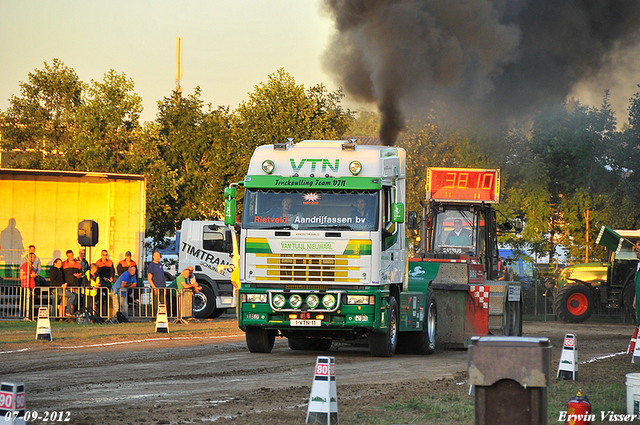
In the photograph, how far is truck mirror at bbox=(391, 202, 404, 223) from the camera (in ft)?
48.3

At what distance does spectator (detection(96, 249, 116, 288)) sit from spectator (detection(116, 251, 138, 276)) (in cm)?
43

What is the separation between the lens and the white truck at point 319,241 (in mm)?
14344

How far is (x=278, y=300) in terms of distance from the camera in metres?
14.5

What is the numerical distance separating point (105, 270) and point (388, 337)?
36.2 ft

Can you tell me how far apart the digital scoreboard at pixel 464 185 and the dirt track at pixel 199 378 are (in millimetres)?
4988

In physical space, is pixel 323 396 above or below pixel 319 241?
below

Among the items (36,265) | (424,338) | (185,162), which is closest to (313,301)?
(424,338)

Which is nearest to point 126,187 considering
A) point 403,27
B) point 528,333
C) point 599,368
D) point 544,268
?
point 403,27

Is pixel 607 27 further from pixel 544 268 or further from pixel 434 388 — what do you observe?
pixel 544 268

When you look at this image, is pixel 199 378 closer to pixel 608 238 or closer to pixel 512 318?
pixel 512 318

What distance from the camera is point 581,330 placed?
25062mm

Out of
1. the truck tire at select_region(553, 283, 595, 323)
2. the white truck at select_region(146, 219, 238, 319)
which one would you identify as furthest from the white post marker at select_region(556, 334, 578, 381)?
the truck tire at select_region(553, 283, 595, 323)

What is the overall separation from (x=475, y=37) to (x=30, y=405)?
13.0 m

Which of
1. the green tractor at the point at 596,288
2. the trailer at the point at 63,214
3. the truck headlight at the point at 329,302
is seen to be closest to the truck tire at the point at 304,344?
the truck headlight at the point at 329,302
